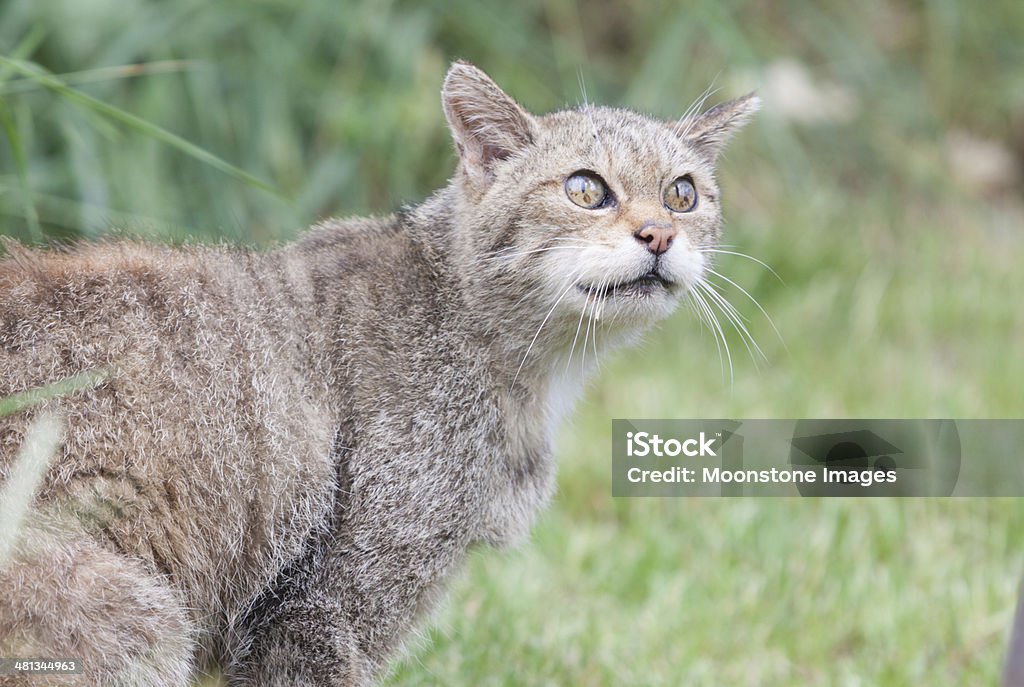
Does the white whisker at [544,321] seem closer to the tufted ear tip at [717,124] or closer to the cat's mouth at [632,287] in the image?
the cat's mouth at [632,287]

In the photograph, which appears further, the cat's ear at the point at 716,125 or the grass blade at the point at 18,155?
the cat's ear at the point at 716,125

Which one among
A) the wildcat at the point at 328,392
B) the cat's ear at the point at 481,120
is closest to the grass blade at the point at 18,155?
the wildcat at the point at 328,392

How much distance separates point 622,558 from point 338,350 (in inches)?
69.8

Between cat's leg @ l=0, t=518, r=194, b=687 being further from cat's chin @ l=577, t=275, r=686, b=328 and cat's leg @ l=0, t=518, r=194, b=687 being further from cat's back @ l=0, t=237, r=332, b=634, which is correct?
cat's chin @ l=577, t=275, r=686, b=328

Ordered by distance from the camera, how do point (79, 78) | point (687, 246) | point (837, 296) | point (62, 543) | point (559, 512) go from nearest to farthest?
point (62, 543), point (687, 246), point (79, 78), point (559, 512), point (837, 296)

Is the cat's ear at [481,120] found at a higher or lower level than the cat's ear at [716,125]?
lower

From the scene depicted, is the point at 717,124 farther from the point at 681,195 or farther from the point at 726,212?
the point at 726,212

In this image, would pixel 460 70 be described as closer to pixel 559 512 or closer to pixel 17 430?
pixel 17 430

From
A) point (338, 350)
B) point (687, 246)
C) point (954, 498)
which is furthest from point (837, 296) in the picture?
point (338, 350)

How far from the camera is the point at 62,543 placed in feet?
8.52

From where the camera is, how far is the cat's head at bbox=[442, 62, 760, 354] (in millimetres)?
3133

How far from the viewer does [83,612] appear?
256cm

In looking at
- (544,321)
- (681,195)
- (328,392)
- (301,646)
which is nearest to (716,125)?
(681,195)

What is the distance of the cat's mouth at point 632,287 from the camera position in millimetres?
3125
